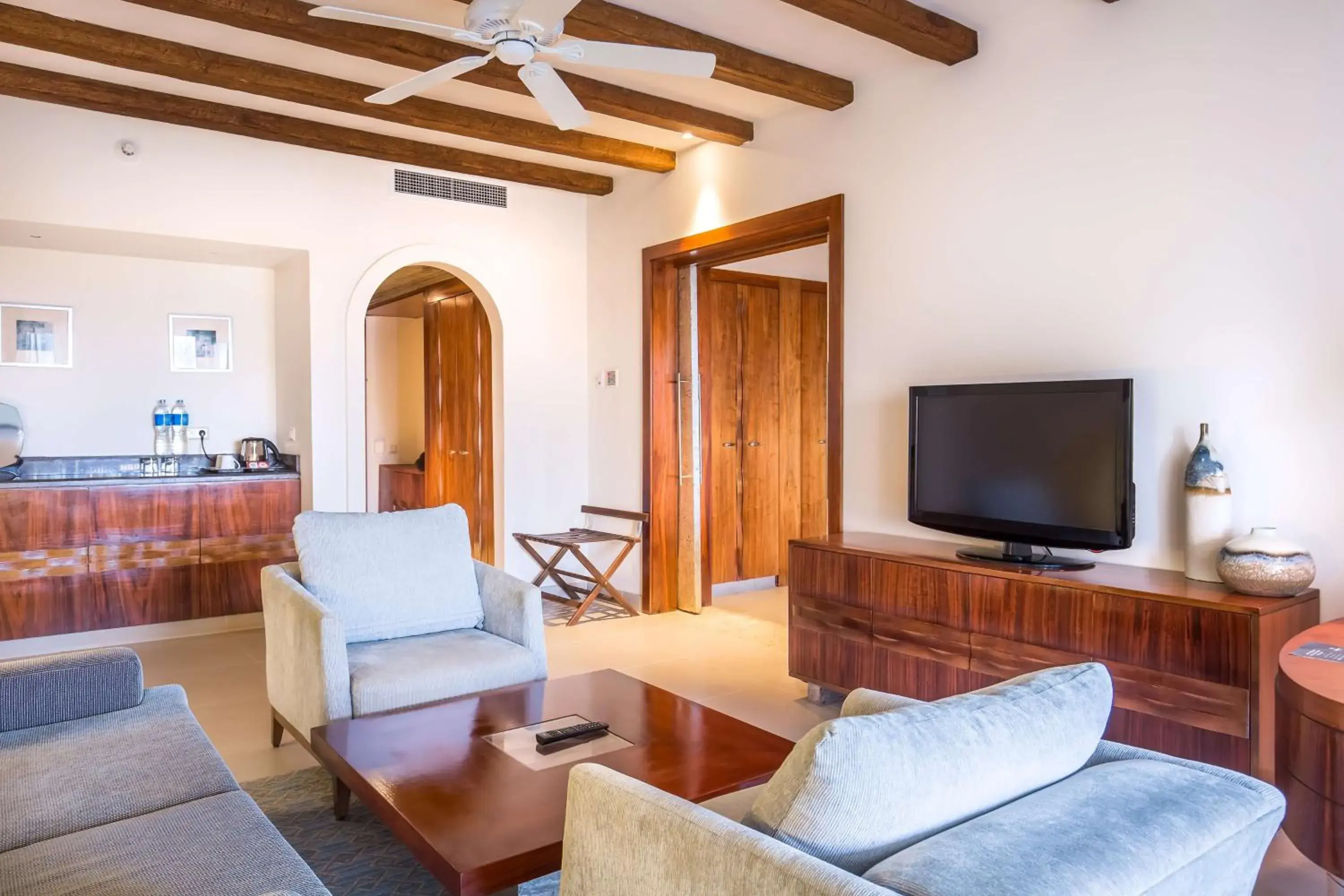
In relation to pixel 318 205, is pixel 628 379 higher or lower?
lower

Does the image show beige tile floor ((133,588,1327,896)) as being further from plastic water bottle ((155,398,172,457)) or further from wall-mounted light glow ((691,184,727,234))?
wall-mounted light glow ((691,184,727,234))

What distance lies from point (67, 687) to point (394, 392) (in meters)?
6.40

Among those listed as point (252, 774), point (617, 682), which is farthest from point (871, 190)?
point (252, 774)

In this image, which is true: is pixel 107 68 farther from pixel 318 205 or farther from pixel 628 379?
pixel 628 379

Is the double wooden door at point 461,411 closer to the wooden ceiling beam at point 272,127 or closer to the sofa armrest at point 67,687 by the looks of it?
the wooden ceiling beam at point 272,127

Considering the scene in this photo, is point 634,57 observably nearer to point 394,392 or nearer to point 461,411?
point 461,411

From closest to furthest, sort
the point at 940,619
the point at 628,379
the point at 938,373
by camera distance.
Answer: the point at 940,619 → the point at 938,373 → the point at 628,379

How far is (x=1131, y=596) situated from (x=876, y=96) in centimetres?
254

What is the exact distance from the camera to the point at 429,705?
2.73 metres

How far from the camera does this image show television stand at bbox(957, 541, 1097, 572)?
126 inches

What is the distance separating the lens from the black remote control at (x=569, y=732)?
2.27m

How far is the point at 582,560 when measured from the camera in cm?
555

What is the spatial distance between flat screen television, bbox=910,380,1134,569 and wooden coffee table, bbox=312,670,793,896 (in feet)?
4.80

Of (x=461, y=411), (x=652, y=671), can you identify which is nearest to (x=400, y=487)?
(x=461, y=411)
